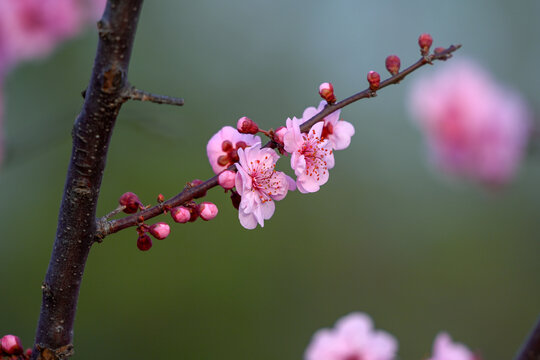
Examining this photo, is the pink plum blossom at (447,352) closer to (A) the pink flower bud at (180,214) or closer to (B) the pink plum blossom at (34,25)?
(A) the pink flower bud at (180,214)

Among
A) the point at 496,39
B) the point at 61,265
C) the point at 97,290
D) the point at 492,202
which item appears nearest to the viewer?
the point at 61,265

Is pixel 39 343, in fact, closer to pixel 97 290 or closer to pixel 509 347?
pixel 97 290

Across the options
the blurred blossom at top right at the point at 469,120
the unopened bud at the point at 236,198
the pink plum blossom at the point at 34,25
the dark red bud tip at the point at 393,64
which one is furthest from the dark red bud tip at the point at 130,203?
the blurred blossom at top right at the point at 469,120

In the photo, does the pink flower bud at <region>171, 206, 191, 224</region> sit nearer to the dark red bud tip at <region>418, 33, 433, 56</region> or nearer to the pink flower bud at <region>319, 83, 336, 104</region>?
the pink flower bud at <region>319, 83, 336, 104</region>

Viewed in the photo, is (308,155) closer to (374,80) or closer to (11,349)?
(374,80)

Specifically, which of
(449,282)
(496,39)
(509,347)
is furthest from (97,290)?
(496,39)

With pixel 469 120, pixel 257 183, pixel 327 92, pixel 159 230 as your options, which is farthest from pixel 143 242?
pixel 469 120

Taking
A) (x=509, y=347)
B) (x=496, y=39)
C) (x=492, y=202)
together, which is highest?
(x=496, y=39)
